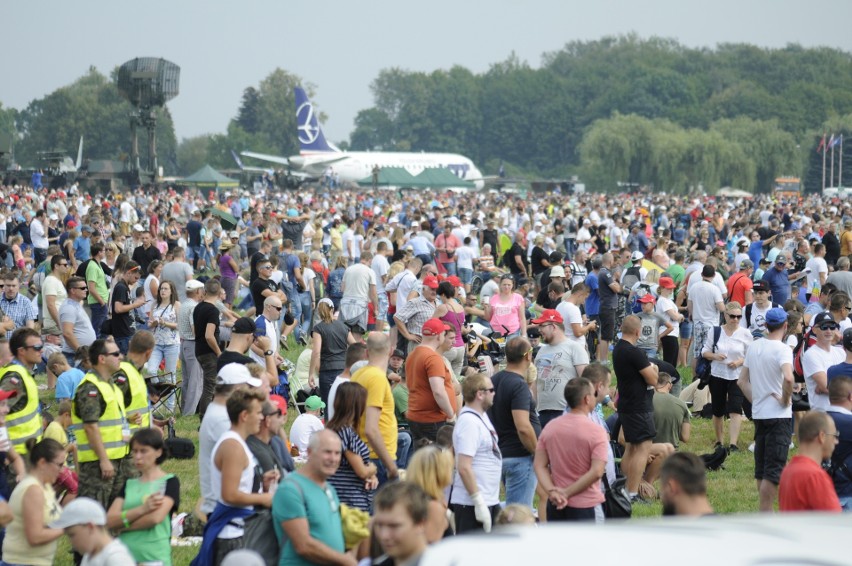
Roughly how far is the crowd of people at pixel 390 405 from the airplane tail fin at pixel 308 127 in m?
62.6

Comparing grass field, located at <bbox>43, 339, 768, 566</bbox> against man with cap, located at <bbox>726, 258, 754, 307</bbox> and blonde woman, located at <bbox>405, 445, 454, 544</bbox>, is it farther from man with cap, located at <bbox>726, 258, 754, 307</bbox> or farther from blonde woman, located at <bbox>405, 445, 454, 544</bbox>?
blonde woman, located at <bbox>405, 445, 454, 544</bbox>

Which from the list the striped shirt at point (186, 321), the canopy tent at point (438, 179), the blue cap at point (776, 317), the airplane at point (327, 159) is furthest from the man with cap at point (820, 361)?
the airplane at point (327, 159)

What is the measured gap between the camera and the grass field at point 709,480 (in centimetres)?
845

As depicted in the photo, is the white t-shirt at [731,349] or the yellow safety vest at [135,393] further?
the white t-shirt at [731,349]

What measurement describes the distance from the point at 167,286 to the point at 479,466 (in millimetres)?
6581

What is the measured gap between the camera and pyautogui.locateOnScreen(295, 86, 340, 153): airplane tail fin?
79188mm

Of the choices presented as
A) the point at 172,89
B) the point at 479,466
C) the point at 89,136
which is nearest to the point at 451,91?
the point at 89,136

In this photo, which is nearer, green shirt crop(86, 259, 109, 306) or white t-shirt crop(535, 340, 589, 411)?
white t-shirt crop(535, 340, 589, 411)

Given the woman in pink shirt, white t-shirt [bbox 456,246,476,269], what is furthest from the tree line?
the woman in pink shirt

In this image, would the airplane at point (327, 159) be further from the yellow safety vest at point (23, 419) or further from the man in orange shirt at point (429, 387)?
the yellow safety vest at point (23, 419)

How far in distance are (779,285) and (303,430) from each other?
9.01 metres

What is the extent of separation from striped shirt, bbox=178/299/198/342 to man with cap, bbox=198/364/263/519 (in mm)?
4688

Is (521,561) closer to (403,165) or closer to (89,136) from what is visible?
(403,165)

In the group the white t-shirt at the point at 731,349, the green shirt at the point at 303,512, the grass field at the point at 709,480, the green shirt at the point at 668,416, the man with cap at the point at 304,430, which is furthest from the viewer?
the white t-shirt at the point at 731,349
